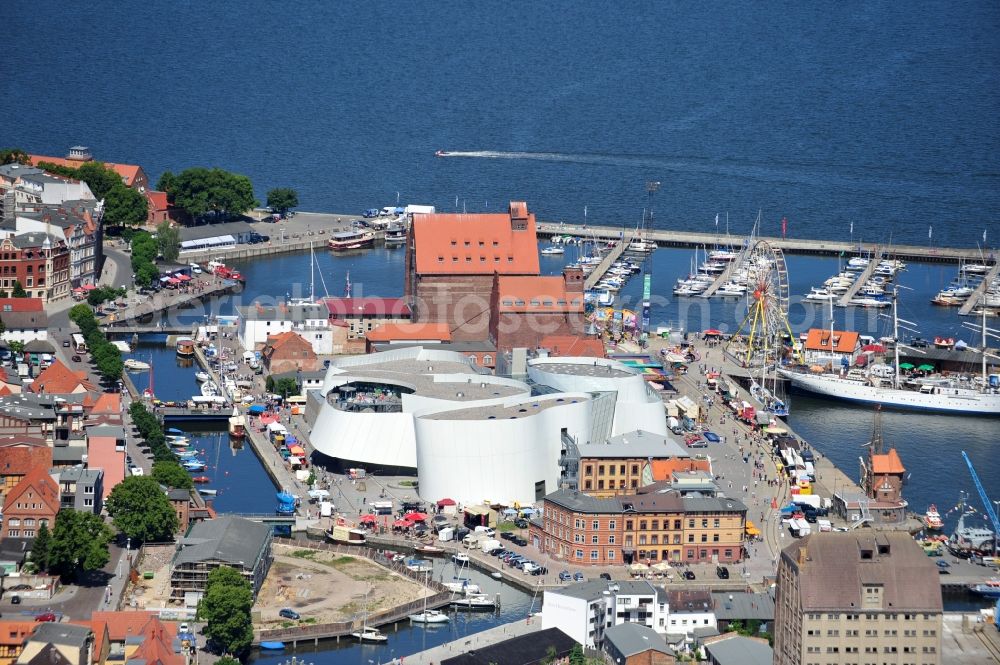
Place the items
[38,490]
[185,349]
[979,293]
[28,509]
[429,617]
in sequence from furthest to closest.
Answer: [979,293] < [185,349] < [38,490] < [28,509] < [429,617]

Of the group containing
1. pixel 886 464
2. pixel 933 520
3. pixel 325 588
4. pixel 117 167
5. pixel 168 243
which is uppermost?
pixel 117 167

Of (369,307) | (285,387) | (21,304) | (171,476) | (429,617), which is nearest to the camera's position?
(429,617)

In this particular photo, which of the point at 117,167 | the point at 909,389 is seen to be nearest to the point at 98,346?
the point at 909,389

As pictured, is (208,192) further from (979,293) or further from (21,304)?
(979,293)

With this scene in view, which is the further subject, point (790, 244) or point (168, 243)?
point (790, 244)

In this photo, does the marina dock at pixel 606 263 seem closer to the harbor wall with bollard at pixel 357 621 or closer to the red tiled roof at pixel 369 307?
the red tiled roof at pixel 369 307

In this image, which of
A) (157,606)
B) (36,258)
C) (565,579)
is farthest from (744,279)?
(157,606)

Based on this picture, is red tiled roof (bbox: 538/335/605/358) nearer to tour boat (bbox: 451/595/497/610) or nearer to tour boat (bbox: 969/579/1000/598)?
tour boat (bbox: 451/595/497/610)

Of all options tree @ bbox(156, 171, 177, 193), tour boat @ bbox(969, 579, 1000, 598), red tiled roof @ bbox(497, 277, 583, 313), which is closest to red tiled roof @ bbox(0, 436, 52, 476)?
red tiled roof @ bbox(497, 277, 583, 313)
